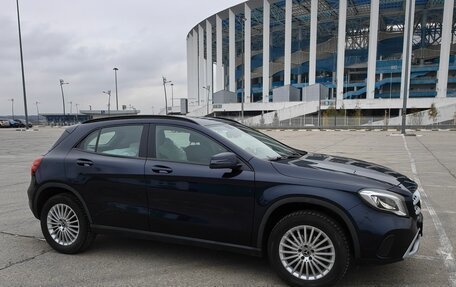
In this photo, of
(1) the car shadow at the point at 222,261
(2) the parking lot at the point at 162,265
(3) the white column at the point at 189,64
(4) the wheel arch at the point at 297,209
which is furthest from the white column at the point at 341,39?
(4) the wheel arch at the point at 297,209

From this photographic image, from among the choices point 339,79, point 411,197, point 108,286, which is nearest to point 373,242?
point 411,197

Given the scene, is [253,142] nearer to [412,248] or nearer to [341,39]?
[412,248]

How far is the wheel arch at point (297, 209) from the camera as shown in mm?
3348

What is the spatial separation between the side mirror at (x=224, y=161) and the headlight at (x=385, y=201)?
1.16 m

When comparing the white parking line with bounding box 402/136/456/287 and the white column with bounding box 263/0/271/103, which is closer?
the white parking line with bounding box 402/136/456/287

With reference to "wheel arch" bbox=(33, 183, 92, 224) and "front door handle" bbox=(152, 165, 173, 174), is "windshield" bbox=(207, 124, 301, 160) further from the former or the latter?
"wheel arch" bbox=(33, 183, 92, 224)

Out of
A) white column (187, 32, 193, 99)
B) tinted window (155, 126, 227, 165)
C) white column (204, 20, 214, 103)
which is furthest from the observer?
white column (187, 32, 193, 99)

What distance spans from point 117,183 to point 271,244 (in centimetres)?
180

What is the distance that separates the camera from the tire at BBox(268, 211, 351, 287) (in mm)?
3408

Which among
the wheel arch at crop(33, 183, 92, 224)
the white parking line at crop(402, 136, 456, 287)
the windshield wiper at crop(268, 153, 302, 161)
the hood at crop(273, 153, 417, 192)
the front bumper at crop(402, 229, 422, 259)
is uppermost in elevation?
the windshield wiper at crop(268, 153, 302, 161)

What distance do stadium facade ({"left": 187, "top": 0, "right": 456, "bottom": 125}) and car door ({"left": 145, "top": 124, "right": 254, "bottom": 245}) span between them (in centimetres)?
5412

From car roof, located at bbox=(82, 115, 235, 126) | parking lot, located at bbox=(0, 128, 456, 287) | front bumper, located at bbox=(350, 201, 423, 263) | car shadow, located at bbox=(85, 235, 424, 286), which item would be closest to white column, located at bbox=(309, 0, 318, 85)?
parking lot, located at bbox=(0, 128, 456, 287)

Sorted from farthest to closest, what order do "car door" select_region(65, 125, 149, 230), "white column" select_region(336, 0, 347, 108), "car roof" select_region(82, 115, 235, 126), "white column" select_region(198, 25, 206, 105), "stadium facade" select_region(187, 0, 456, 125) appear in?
1. "white column" select_region(198, 25, 206, 105)
2. "white column" select_region(336, 0, 347, 108)
3. "stadium facade" select_region(187, 0, 456, 125)
4. "car roof" select_region(82, 115, 235, 126)
5. "car door" select_region(65, 125, 149, 230)

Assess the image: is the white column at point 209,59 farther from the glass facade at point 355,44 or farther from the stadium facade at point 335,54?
the glass facade at point 355,44
